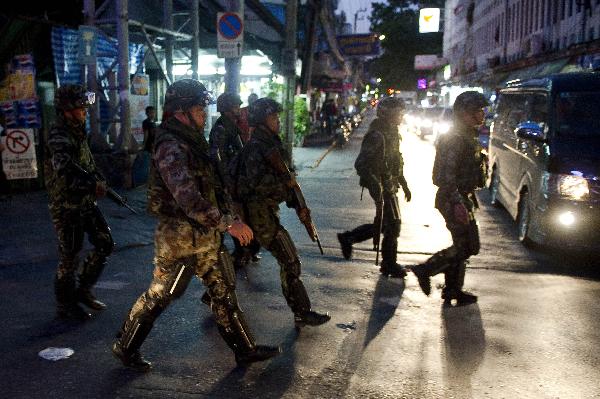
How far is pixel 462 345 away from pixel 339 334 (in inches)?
35.6

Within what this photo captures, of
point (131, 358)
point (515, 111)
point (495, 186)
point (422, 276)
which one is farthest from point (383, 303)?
point (495, 186)

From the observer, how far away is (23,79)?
34.7ft

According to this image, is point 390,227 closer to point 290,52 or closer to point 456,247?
point 456,247

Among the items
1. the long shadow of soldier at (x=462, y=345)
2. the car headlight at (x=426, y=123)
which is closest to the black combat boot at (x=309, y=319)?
the long shadow of soldier at (x=462, y=345)

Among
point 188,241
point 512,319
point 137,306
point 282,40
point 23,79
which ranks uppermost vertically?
point 282,40

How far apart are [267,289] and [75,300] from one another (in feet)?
5.81

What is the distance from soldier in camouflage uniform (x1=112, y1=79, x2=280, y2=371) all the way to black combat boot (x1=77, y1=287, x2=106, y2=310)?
1.27 m

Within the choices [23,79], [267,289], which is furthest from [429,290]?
Result: [23,79]

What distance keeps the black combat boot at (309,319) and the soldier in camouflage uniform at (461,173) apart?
4.36 feet

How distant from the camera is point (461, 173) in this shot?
17.6ft

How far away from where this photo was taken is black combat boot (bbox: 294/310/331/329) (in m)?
4.93

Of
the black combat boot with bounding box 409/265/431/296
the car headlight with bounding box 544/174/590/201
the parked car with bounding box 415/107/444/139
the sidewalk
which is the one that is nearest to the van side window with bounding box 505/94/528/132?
the car headlight with bounding box 544/174/590/201

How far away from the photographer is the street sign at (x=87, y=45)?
408 inches

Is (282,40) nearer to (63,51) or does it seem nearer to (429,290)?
(63,51)
